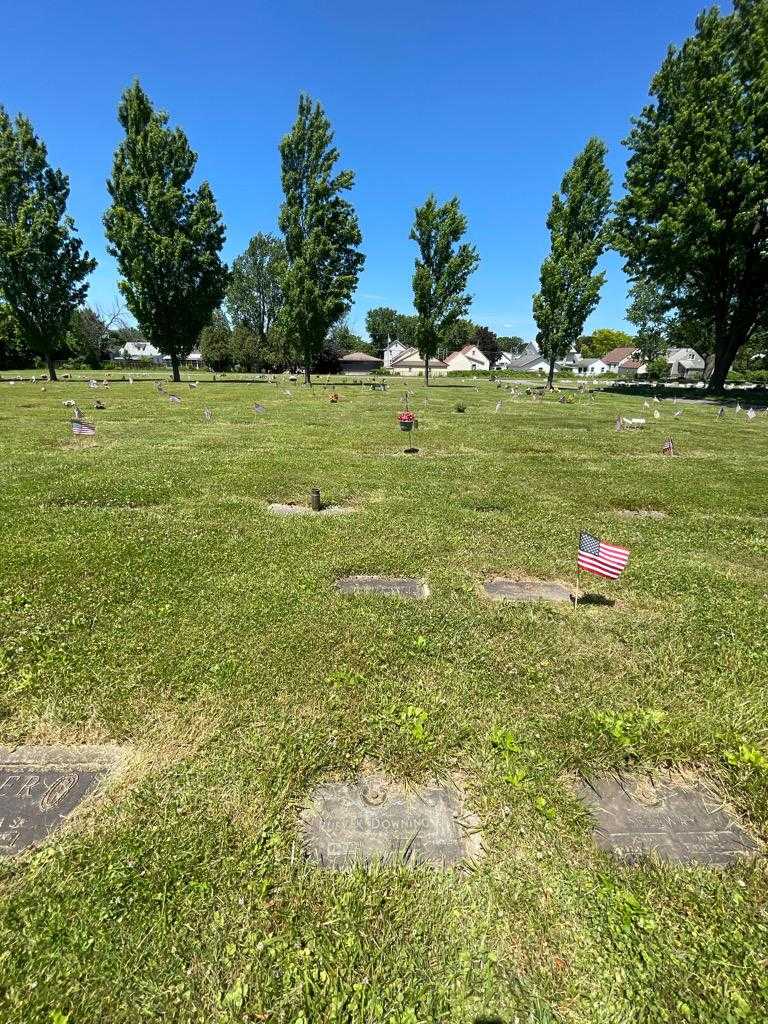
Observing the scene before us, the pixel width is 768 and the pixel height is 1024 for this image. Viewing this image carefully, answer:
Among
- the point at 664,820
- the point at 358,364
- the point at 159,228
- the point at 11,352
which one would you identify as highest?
the point at 159,228

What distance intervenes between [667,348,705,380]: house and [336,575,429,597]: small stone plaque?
291 feet

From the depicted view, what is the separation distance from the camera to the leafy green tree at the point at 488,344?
101 m

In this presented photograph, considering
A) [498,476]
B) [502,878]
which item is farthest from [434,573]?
[498,476]

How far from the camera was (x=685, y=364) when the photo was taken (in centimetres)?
8294

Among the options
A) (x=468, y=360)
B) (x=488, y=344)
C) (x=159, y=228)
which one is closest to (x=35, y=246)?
(x=159, y=228)

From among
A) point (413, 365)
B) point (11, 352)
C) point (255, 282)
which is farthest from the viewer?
point (413, 365)

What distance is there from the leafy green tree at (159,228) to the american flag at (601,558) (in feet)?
113

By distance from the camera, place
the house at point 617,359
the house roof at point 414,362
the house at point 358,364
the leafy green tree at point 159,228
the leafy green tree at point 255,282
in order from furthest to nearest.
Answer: the house at point 617,359 → the house roof at point 414,362 → the house at point 358,364 → the leafy green tree at point 255,282 → the leafy green tree at point 159,228

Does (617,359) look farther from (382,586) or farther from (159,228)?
(382,586)

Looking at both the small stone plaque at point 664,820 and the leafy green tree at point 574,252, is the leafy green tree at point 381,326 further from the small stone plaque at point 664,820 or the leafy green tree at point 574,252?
the small stone plaque at point 664,820

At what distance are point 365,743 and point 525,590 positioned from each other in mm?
2732

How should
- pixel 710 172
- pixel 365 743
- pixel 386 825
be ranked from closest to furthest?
pixel 386 825 → pixel 365 743 → pixel 710 172

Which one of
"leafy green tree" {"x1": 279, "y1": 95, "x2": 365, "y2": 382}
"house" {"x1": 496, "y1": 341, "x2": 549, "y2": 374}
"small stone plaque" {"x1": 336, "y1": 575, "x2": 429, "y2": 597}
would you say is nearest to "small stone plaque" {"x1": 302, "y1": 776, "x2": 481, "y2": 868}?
"small stone plaque" {"x1": 336, "y1": 575, "x2": 429, "y2": 597}

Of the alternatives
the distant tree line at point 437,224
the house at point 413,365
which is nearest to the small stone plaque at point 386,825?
the distant tree line at point 437,224
